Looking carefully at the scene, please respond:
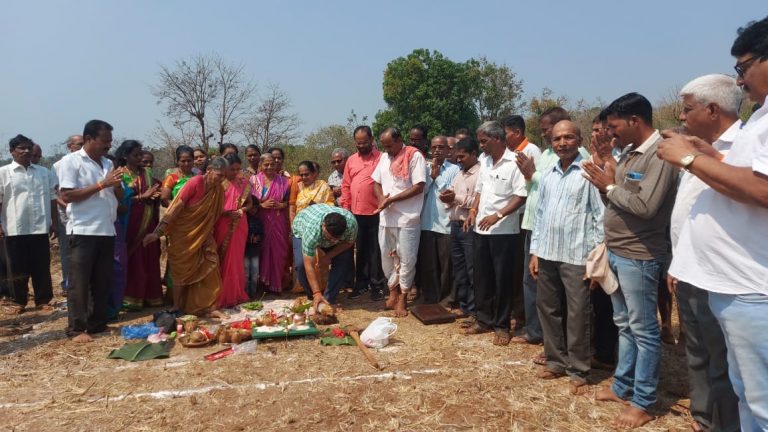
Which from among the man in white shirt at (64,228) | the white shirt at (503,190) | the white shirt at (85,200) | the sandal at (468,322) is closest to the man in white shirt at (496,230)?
the white shirt at (503,190)

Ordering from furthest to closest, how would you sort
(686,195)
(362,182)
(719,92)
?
(362,182) < (686,195) < (719,92)

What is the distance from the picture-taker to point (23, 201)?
636cm

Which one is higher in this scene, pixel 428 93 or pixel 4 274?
pixel 428 93

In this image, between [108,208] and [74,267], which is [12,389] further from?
[108,208]

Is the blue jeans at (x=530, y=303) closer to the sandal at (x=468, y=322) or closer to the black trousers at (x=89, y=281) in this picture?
the sandal at (x=468, y=322)

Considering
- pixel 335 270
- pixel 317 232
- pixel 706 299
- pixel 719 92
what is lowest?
pixel 335 270

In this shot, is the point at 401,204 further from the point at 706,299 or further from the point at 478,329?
the point at 706,299

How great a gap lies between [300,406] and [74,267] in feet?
10.0

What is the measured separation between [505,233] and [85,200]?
13.9 feet

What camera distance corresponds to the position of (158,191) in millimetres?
6242

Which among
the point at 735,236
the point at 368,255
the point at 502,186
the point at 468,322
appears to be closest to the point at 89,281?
the point at 368,255

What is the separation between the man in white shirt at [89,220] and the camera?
16.4ft

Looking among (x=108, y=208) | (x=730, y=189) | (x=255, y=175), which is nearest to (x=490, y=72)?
(x=255, y=175)

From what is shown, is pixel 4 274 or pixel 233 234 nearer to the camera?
pixel 233 234
